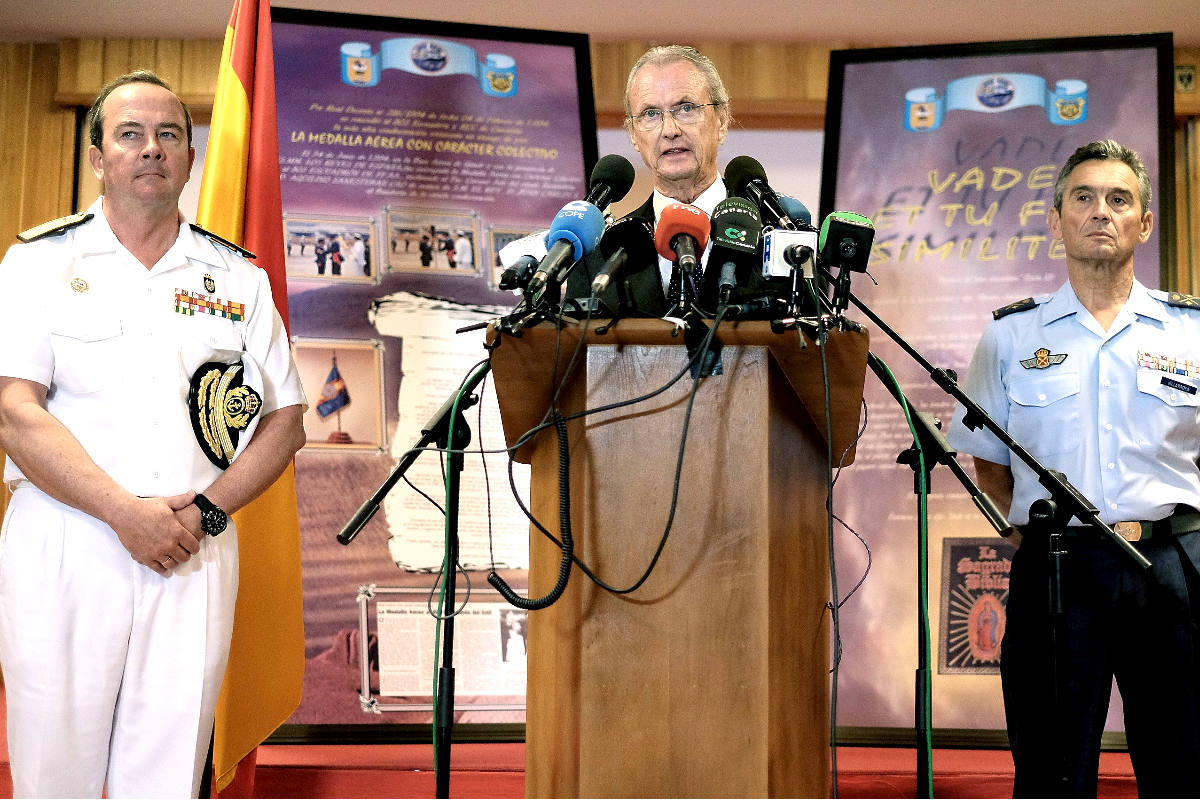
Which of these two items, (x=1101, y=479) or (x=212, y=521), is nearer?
(x=212, y=521)

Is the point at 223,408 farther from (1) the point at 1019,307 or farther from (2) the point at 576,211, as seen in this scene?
(1) the point at 1019,307

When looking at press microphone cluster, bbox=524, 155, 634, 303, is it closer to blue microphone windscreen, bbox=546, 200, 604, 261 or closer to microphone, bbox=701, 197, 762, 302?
blue microphone windscreen, bbox=546, 200, 604, 261

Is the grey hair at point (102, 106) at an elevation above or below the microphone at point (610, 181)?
above

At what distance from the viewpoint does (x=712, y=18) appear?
15.3ft

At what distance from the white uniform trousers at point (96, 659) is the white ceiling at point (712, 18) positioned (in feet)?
10.1

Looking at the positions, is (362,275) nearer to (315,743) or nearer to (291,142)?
(291,142)

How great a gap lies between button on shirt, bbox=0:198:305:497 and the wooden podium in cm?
93

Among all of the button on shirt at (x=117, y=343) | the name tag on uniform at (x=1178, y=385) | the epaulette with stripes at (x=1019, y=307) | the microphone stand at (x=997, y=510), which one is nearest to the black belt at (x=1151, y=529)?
the microphone stand at (x=997, y=510)

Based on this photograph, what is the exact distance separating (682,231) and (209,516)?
115 centimetres

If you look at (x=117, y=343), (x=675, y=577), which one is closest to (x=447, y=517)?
(x=675, y=577)

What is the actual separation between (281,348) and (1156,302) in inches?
82.7

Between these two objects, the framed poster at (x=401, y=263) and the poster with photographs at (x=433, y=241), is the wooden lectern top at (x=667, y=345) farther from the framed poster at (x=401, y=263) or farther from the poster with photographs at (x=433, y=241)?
the poster with photographs at (x=433, y=241)

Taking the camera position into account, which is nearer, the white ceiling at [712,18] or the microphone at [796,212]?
the microphone at [796,212]

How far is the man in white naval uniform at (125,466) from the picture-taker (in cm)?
198
